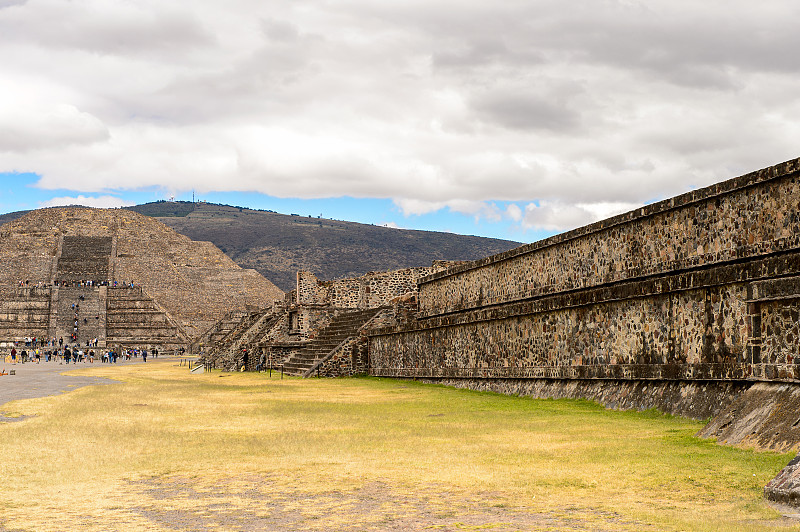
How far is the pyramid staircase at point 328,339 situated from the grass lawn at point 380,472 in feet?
41.7

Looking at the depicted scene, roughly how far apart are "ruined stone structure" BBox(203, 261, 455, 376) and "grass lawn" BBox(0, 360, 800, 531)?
12.2 metres

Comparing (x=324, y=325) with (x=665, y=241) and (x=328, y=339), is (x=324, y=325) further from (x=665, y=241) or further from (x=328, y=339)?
(x=665, y=241)

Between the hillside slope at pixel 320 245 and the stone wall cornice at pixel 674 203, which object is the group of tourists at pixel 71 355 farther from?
the hillside slope at pixel 320 245

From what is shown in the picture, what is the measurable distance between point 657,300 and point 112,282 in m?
63.5

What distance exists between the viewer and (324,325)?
28688mm

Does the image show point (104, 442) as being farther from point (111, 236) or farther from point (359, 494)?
point (111, 236)

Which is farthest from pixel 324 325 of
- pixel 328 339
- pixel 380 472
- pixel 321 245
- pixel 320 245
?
pixel 321 245

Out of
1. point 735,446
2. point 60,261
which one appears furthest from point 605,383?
point 60,261

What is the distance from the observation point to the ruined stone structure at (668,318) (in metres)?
8.23

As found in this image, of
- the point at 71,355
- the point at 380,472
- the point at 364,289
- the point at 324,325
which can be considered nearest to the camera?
the point at 380,472

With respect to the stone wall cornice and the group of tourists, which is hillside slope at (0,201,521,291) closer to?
the group of tourists

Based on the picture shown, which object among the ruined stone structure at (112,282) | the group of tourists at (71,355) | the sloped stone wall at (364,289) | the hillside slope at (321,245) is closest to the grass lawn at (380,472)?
the sloped stone wall at (364,289)

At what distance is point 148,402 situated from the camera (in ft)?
47.5

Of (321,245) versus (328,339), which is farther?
(321,245)
